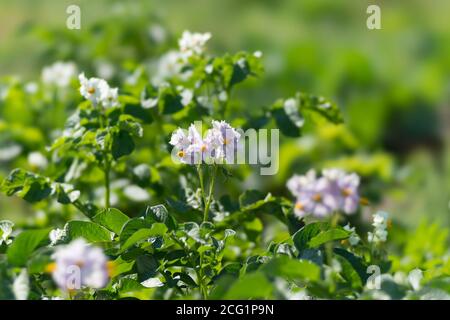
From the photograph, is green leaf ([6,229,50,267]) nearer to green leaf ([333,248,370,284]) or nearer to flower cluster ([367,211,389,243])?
green leaf ([333,248,370,284])

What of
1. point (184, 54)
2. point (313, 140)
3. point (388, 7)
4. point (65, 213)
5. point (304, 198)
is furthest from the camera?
point (388, 7)

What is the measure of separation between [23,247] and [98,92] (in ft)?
2.51

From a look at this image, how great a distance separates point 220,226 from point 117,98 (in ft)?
1.52

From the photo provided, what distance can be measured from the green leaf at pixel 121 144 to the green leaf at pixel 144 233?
0.50m

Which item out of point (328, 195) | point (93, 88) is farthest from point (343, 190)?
point (93, 88)

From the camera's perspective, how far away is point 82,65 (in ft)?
13.9

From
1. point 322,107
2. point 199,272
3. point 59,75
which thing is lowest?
point 199,272

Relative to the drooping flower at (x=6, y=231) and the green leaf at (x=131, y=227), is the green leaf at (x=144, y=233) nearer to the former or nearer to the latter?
the green leaf at (x=131, y=227)

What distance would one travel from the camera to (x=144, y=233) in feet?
6.65

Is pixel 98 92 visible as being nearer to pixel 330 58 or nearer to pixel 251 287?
pixel 251 287

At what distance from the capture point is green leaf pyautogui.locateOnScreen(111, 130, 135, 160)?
252 centimetres
